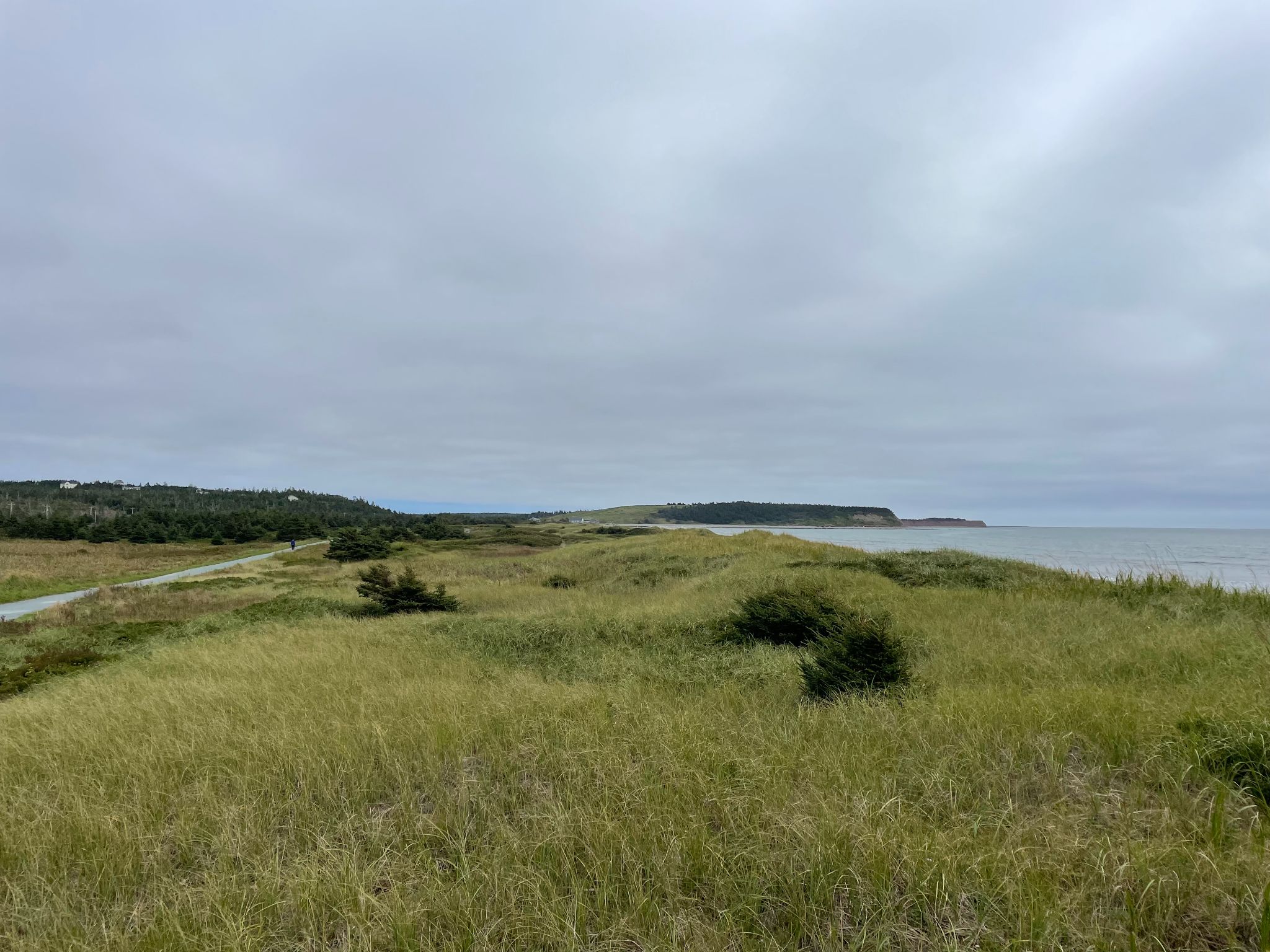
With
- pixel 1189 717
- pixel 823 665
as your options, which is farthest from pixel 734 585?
pixel 1189 717

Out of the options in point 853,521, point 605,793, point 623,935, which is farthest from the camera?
point 853,521

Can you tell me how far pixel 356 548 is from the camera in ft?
147

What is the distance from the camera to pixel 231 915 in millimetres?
3109

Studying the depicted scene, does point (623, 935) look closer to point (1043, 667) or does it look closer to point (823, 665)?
point (823, 665)

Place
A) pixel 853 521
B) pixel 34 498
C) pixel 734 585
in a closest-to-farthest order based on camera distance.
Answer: pixel 734 585 → pixel 34 498 → pixel 853 521

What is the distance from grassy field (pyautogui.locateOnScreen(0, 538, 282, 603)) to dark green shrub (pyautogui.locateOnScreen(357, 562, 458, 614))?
58.3 ft

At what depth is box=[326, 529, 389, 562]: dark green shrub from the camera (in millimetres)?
44250

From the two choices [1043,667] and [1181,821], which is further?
[1043,667]

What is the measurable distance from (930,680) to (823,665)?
143 cm

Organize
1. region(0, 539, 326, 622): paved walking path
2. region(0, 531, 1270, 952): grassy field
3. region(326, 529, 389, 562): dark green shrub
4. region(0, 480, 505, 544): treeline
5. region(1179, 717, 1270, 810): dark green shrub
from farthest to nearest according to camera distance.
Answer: region(0, 480, 505, 544): treeline → region(326, 529, 389, 562): dark green shrub → region(0, 539, 326, 622): paved walking path → region(1179, 717, 1270, 810): dark green shrub → region(0, 531, 1270, 952): grassy field

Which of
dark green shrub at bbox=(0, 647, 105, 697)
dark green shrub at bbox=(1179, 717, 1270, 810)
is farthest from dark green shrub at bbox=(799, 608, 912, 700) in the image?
dark green shrub at bbox=(0, 647, 105, 697)

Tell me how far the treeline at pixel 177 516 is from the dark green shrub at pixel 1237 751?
188 feet

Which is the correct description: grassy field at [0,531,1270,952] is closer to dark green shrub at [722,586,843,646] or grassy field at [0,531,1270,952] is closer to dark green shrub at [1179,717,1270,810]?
dark green shrub at [1179,717,1270,810]

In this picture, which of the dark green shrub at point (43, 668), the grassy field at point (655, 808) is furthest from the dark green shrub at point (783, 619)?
the dark green shrub at point (43, 668)
